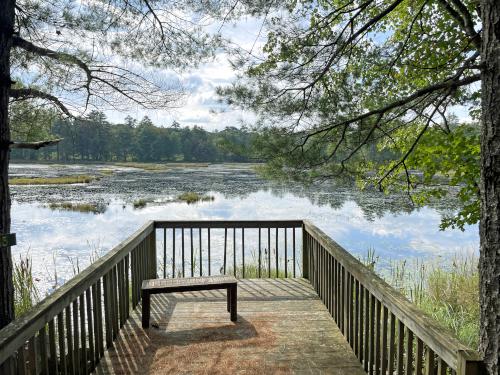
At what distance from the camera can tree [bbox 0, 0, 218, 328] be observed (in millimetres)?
4305

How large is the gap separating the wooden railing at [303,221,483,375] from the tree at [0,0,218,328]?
9.81 feet

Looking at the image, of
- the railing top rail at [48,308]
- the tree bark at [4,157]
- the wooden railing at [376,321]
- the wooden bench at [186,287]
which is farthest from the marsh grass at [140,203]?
the railing top rail at [48,308]

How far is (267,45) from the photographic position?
4312 millimetres

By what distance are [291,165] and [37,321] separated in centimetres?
283

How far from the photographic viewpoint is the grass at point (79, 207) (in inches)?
669

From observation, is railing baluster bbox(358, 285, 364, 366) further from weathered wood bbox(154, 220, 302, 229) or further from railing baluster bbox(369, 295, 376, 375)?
weathered wood bbox(154, 220, 302, 229)

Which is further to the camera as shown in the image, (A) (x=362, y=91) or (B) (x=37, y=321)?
(A) (x=362, y=91)

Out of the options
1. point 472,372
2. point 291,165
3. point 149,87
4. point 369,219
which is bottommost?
point 369,219

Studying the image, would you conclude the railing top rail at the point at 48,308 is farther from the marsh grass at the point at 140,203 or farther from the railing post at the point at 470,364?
the marsh grass at the point at 140,203

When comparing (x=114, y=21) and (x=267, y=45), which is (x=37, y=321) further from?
(x=114, y=21)

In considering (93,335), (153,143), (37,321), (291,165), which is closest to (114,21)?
(291,165)

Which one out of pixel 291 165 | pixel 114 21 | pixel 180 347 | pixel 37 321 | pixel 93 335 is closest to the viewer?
pixel 37 321

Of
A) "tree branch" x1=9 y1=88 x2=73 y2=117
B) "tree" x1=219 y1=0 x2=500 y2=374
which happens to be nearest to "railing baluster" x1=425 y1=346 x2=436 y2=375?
"tree" x1=219 y1=0 x2=500 y2=374

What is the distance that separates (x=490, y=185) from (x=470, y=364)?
1.05 metres
